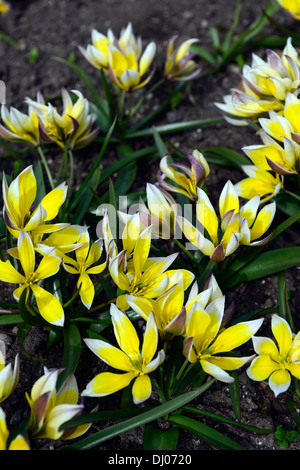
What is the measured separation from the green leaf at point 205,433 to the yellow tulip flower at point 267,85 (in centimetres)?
101

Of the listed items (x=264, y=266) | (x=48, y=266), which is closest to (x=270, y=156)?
(x=264, y=266)

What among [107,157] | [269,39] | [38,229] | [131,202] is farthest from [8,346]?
[269,39]

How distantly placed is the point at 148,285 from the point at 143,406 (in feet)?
1.15

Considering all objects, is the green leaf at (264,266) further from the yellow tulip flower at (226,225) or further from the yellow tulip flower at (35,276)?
the yellow tulip flower at (35,276)

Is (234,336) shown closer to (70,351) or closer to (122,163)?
(70,351)

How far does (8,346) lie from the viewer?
1448mm

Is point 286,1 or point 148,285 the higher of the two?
point 286,1

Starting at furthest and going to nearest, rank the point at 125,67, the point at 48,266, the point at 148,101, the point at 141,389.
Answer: the point at 148,101, the point at 125,67, the point at 48,266, the point at 141,389

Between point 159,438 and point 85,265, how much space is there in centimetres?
48

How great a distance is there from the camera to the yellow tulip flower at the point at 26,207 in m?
1.22

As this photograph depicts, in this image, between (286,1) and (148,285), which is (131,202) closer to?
(148,285)

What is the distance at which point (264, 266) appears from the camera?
1.55 metres

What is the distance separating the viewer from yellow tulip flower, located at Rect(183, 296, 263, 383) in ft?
3.81

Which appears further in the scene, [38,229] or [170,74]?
[170,74]
